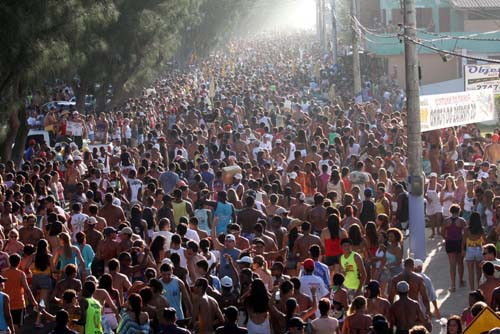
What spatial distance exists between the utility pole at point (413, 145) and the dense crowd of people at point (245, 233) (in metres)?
0.48

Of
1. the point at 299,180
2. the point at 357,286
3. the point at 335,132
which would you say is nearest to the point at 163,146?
the point at 335,132

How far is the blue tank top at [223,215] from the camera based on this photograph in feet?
52.2

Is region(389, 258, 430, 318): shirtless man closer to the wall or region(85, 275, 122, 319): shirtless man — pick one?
region(85, 275, 122, 319): shirtless man

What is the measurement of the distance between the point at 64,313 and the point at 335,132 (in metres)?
15.9

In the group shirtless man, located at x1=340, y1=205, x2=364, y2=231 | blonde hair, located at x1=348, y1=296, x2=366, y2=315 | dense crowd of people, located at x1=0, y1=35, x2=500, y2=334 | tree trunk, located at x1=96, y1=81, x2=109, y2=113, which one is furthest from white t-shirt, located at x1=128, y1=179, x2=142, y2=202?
tree trunk, located at x1=96, y1=81, x2=109, y2=113

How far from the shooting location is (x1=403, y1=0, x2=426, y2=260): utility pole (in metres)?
16.3

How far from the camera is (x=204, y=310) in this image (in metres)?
11.2

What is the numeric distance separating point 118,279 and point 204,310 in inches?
58.0

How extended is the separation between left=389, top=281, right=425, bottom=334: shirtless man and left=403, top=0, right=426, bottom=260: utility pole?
5049 millimetres

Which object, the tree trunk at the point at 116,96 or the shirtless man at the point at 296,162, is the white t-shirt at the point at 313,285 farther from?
the tree trunk at the point at 116,96

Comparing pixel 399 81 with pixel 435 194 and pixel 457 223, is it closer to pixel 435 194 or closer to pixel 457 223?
pixel 435 194

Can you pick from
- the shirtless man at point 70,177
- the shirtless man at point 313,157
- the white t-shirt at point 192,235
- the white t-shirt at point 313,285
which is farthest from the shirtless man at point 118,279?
the shirtless man at point 313,157

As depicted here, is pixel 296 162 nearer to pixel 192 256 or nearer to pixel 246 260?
pixel 192 256

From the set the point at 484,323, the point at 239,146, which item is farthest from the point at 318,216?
the point at 239,146
